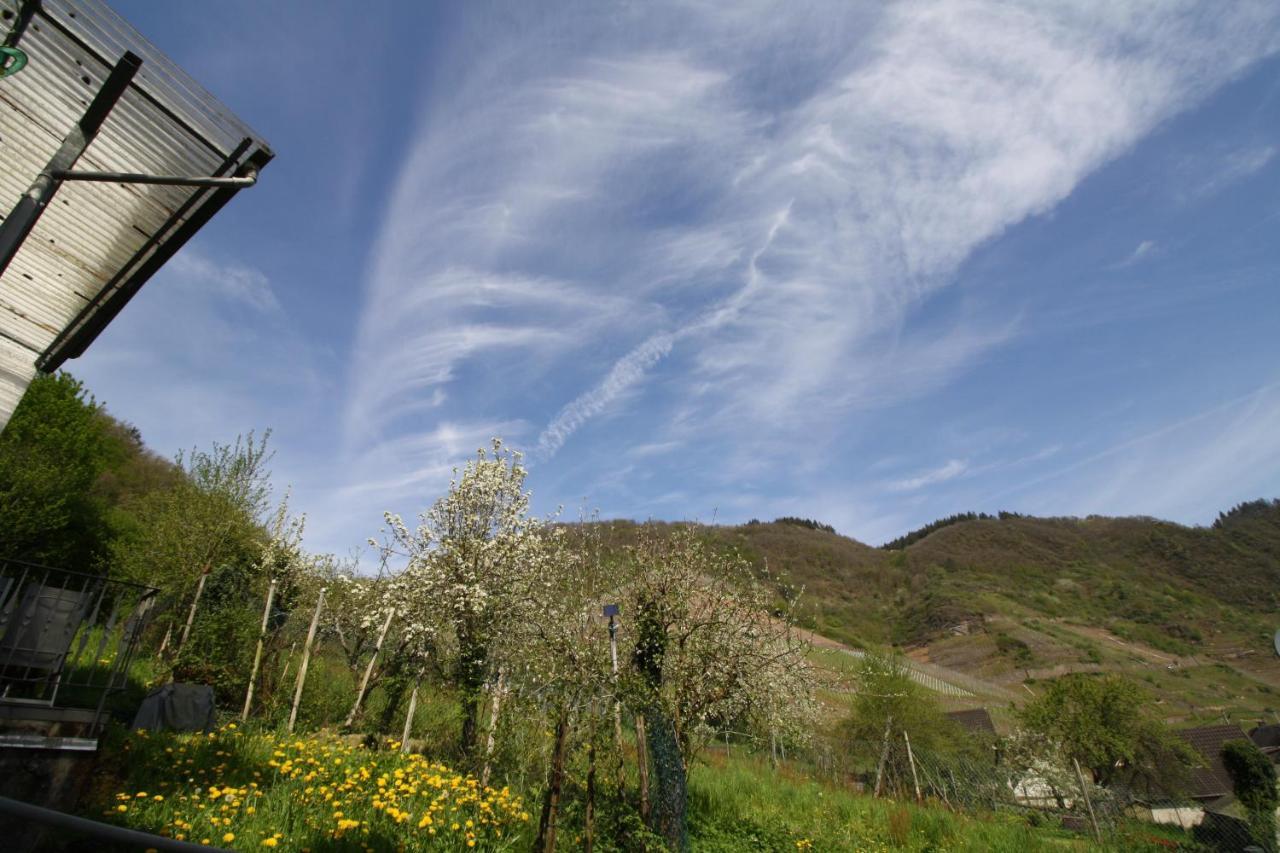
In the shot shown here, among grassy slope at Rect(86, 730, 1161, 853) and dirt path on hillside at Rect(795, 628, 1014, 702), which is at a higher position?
dirt path on hillside at Rect(795, 628, 1014, 702)

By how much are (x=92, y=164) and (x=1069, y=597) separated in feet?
434

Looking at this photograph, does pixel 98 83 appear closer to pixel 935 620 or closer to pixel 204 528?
pixel 204 528

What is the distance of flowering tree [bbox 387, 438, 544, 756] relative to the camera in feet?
36.3

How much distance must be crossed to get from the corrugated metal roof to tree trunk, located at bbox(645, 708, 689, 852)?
7.63m

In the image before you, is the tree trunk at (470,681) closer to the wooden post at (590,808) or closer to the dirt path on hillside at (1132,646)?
the wooden post at (590,808)

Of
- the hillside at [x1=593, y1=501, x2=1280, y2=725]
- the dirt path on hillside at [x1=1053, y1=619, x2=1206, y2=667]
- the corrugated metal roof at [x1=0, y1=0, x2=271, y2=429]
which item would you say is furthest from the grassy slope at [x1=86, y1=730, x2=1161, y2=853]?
the dirt path on hillside at [x1=1053, y1=619, x2=1206, y2=667]

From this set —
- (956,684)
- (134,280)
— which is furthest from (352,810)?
(956,684)

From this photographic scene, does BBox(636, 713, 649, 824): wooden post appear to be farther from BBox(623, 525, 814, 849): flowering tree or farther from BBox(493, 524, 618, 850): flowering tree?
BBox(493, 524, 618, 850): flowering tree

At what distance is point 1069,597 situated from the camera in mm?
104750

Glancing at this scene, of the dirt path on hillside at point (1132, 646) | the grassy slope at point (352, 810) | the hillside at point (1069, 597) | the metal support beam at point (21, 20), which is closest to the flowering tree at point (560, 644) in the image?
the grassy slope at point (352, 810)

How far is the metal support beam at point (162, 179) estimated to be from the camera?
334 centimetres

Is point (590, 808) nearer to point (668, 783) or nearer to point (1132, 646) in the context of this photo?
point (668, 783)

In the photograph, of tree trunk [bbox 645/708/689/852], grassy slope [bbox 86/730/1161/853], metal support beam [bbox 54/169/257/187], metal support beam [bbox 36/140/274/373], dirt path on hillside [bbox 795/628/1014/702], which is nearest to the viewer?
metal support beam [bbox 54/169/257/187]

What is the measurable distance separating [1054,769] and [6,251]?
32083 mm
